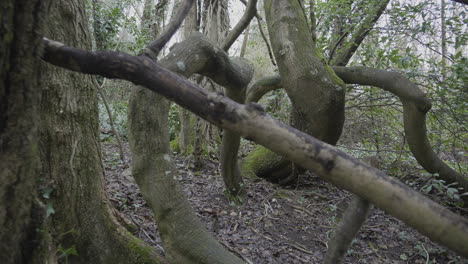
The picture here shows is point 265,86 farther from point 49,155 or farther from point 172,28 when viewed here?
point 49,155

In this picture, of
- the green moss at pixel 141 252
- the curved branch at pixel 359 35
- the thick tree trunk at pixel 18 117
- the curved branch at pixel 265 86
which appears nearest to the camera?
the thick tree trunk at pixel 18 117

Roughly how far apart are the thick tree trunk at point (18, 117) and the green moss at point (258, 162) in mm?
3893

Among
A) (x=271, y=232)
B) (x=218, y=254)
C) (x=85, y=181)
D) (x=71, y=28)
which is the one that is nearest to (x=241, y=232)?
(x=271, y=232)

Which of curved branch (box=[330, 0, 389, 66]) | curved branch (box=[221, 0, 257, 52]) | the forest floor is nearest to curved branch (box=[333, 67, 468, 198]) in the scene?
curved branch (box=[330, 0, 389, 66])

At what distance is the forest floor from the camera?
2930 mm

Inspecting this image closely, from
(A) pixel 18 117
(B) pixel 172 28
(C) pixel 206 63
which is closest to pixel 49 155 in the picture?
(A) pixel 18 117

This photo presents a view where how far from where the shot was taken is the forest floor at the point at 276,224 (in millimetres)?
2930

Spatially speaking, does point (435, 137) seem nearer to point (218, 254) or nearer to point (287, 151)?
point (218, 254)

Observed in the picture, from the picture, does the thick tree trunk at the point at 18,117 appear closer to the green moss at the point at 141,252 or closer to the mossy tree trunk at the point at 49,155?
the mossy tree trunk at the point at 49,155

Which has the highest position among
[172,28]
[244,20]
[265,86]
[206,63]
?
[244,20]

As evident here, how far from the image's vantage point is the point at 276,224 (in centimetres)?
354

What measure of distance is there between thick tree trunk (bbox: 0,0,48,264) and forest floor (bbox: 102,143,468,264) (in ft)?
4.58

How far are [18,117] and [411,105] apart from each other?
152 inches

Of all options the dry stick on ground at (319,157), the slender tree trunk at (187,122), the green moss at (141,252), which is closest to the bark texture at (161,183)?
the green moss at (141,252)
